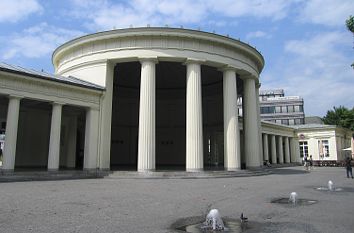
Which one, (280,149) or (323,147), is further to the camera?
(323,147)

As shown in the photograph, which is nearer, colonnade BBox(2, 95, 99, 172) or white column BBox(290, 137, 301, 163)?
colonnade BBox(2, 95, 99, 172)

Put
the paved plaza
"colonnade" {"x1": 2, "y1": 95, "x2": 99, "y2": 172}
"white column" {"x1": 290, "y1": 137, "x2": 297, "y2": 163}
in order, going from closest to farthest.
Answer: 1. the paved plaza
2. "colonnade" {"x1": 2, "y1": 95, "x2": 99, "y2": 172}
3. "white column" {"x1": 290, "y1": 137, "x2": 297, "y2": 163}

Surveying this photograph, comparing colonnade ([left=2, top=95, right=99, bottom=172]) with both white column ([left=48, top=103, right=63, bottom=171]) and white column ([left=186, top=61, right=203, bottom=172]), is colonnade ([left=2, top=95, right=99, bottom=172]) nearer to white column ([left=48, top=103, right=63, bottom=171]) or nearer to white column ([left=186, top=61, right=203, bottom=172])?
white column ([left=48, top=103, right=63, bottom=171])

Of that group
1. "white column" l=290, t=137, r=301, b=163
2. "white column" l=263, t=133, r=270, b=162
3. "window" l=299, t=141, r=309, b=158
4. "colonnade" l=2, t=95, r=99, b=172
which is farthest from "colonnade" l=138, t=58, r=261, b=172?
"window" l=299, t=141, r=309, b=158

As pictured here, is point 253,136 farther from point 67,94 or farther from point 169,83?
point 67,94

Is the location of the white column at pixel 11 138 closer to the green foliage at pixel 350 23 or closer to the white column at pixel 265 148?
the green foliage at pixel 350 23

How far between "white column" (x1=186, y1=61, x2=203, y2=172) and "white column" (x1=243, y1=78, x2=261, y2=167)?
24.4ft

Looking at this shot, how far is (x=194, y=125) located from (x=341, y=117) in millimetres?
59214

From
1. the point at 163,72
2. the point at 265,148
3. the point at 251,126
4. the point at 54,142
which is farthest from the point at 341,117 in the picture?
the point at 54,142

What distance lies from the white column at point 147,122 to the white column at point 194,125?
2682 millimetres

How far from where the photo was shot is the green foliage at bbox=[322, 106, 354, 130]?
Result: 221 ft

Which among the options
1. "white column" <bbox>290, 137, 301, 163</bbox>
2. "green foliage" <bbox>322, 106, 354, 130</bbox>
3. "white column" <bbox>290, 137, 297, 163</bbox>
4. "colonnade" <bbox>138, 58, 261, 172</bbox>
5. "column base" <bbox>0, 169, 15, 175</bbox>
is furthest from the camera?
"green foliage" <bbox>322, 106, 354, 130</bbox>

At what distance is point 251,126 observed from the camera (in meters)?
29.4

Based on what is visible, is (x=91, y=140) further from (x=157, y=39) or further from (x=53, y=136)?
(x=157, y=39)
